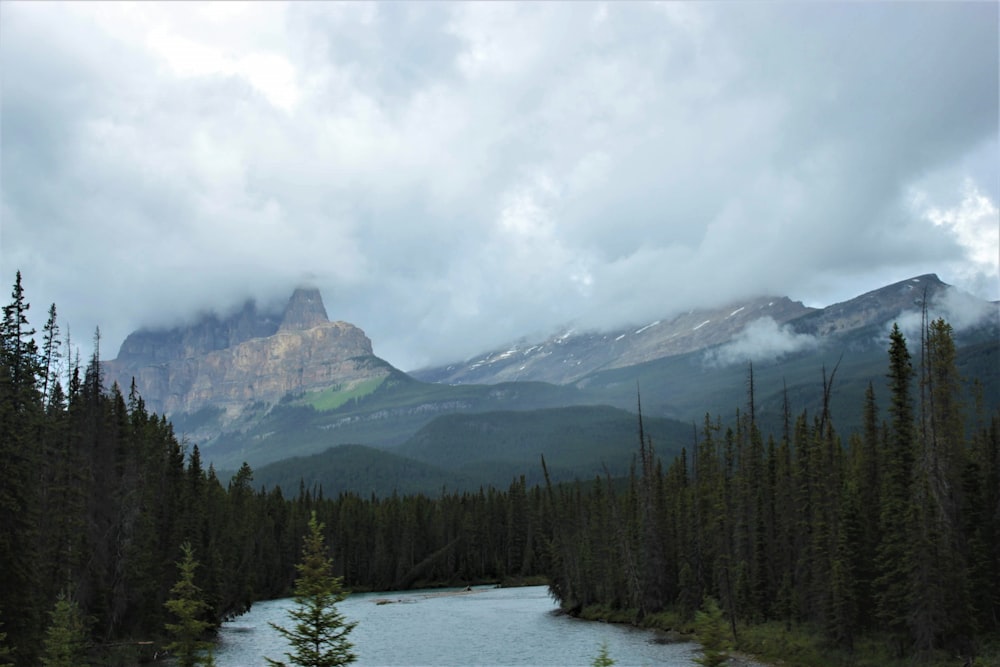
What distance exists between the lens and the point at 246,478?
151m

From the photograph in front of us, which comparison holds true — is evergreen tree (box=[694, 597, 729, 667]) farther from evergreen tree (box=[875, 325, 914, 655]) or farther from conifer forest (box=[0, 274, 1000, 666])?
evergreen tree (box=[875, 325, 914, 655])

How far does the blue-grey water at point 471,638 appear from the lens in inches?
2724

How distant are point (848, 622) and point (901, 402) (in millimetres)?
15799

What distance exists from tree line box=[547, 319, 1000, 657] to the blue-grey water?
28.8ft

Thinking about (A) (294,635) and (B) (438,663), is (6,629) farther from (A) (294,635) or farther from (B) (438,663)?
(B) (438,663)

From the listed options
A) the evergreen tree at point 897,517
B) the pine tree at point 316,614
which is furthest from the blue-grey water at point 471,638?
the pine tree at point 316,614

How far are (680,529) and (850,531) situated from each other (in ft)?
128

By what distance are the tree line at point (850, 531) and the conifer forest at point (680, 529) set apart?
180mm

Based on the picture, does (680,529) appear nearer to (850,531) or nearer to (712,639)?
(850,531)

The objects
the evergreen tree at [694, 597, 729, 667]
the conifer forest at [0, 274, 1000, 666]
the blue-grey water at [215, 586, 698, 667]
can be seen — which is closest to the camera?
the evergreen tree at [694, 597, 729, 667]

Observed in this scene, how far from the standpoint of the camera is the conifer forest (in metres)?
51.2

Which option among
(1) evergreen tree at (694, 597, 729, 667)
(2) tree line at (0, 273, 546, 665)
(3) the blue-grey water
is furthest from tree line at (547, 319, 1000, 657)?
(2) tree line at (0, 273, 546, 665)

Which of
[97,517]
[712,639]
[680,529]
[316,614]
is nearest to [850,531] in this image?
[680,529]

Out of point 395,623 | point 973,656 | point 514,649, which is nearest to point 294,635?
point 973,656
